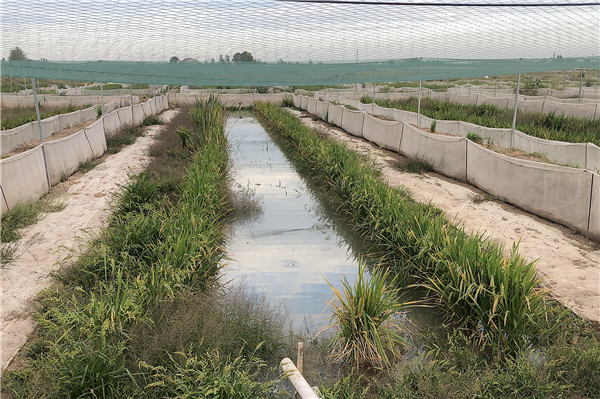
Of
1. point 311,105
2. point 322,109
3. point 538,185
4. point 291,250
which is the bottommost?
point 291,250

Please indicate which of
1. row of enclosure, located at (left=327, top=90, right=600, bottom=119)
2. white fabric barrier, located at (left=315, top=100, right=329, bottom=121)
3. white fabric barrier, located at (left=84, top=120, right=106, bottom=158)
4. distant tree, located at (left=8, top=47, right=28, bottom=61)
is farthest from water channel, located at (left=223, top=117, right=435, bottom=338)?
white fabric barrier, located at (left=315, top=100, right=329, bottom=121)

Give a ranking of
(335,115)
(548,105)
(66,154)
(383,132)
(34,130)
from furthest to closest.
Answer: (335,115) → (548,105) → (383,132) → (34,130) → (66,154)

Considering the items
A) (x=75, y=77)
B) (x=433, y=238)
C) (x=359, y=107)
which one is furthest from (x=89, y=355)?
(x=359, y=107)

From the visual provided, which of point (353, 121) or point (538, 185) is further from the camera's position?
point (353, 121)

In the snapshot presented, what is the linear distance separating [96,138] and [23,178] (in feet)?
15.1

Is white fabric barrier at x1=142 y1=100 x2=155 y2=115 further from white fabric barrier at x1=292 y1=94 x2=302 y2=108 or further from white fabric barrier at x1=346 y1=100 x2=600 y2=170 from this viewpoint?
white fabric barrier at x1=346 y1=100 x2=600 y2=170

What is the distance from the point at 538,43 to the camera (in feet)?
30.2

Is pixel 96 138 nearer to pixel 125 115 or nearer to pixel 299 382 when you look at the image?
pixel 125 115

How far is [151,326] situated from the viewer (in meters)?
3.48

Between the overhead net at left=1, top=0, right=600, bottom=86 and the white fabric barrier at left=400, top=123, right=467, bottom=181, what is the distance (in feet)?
4.93

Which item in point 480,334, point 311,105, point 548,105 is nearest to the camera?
point 480,334

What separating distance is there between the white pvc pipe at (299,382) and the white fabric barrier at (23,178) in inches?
189

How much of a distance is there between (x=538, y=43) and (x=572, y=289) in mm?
6375

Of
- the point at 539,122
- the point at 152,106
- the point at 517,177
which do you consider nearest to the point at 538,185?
the point at 517,177
